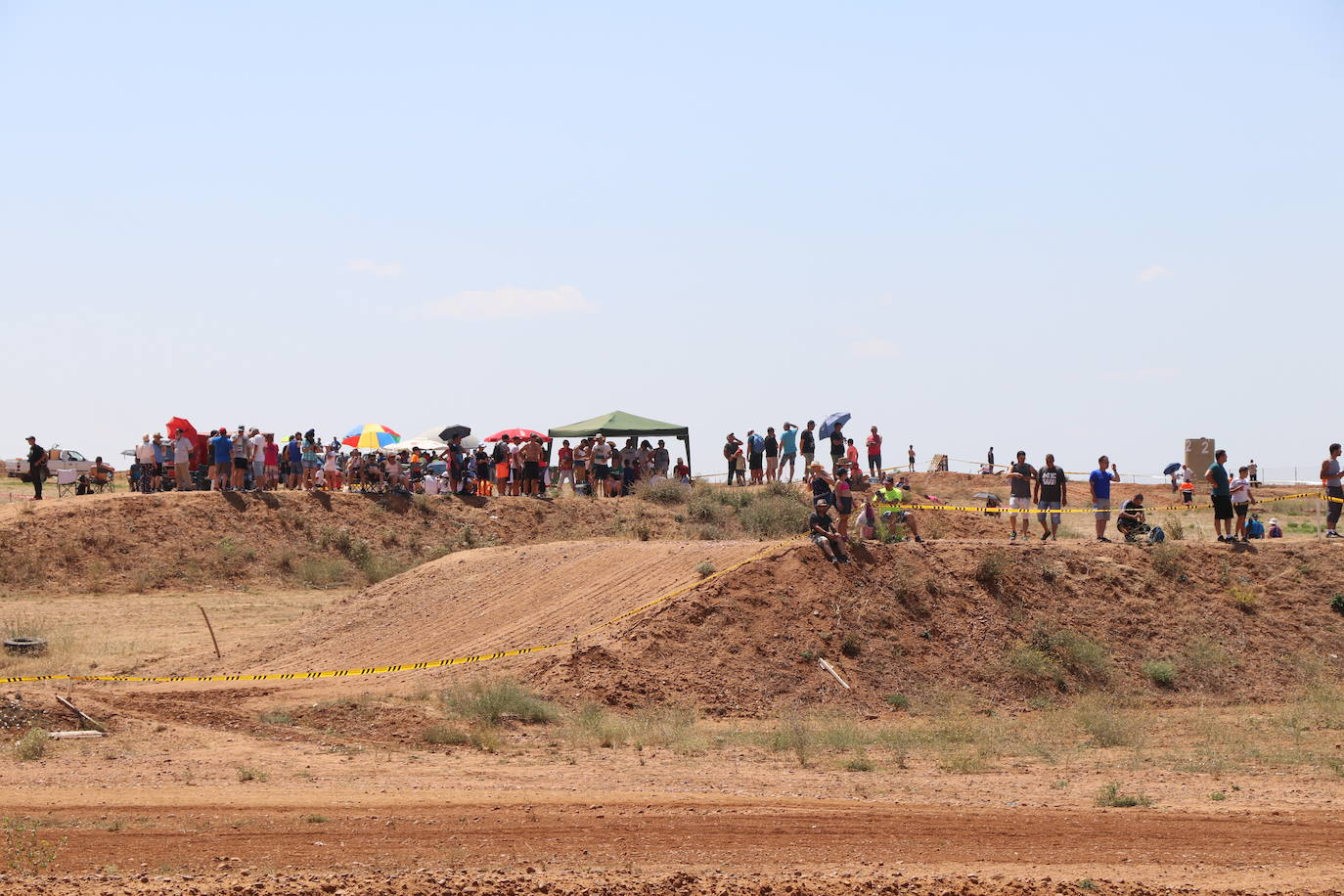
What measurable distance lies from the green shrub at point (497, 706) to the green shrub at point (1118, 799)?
24.7ft

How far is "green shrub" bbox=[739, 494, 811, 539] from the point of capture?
3009 cm

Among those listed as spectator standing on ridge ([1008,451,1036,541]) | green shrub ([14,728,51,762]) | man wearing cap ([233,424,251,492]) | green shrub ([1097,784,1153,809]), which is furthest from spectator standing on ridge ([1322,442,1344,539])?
man wearing cap ([233,424,251,492])

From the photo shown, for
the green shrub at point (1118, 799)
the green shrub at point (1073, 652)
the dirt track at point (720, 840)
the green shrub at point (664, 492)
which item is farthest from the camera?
the green shrub at point (664, 492)

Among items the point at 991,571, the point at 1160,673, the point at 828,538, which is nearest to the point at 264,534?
the point at 828,538

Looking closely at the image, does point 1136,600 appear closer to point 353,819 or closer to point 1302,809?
point 1302,809

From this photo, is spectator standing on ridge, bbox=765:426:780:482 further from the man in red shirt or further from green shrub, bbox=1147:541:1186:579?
green shrub, bbox=1147:541:1186:579

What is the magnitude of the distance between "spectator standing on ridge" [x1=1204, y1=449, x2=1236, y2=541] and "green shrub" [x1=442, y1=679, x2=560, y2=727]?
509 inches

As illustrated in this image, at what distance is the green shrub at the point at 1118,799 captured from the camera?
514 inches

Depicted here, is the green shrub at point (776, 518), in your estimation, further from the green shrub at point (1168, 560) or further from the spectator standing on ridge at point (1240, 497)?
the spectator standing on ridge at point (1240, 497)

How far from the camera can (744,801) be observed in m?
12.9

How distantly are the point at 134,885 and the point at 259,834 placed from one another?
1487 mm

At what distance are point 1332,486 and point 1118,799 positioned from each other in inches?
593

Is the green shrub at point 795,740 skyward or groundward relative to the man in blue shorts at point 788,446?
groundward

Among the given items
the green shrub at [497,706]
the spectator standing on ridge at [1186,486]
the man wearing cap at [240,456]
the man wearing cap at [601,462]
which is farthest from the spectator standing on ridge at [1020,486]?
the man wearing cap at [240,456]
